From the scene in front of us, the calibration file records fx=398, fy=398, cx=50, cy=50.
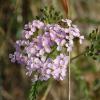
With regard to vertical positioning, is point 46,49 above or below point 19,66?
below

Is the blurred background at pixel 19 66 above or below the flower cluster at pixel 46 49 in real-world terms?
above

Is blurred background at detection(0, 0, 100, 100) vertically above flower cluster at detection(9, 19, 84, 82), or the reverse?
blurred background at detection(0, 0, 100, 100)

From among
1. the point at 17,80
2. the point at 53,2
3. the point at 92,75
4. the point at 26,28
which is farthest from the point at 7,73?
the point at 26,28

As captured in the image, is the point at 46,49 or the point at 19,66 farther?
the point at 19,66

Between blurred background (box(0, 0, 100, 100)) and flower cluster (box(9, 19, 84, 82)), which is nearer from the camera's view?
flower cluster (box(9, 19, 84, 82))

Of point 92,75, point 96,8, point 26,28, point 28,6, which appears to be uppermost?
point 96,8

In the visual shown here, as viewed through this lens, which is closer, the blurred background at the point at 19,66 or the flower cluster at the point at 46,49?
the flower cluster at the point at 46,49

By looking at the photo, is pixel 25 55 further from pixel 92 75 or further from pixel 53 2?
pixel 92 75

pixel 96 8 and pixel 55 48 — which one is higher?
pixel 96 8
